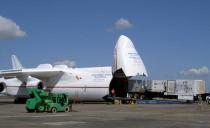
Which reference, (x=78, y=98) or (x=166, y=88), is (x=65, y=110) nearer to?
(x=78, y=98)

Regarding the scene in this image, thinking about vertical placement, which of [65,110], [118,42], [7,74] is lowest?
[65,110]

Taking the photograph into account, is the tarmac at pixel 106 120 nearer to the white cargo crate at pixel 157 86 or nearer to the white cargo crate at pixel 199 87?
the white cargo crate at pixel 157 86

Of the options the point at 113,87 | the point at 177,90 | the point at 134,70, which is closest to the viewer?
the point at 134,70

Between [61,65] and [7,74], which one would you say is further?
[61,65]

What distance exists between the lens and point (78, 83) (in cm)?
3962

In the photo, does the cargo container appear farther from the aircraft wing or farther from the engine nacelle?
the engine nacelle

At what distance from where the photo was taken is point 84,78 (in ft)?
130

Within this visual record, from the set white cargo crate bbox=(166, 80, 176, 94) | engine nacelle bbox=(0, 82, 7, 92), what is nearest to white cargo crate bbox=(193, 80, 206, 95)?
white cargo crate bbox=(166, 80, 176, 94)

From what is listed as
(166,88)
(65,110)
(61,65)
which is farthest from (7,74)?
(166,88)

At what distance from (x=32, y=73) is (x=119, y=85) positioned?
30.1 ft

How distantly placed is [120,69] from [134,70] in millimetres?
1426

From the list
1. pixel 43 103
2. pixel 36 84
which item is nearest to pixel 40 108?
pixel 43 103

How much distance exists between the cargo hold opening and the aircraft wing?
585 cm

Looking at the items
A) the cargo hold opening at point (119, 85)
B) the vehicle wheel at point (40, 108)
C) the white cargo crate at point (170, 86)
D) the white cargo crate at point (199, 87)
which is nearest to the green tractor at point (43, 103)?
the vehicle wheel at point (40, 108)
